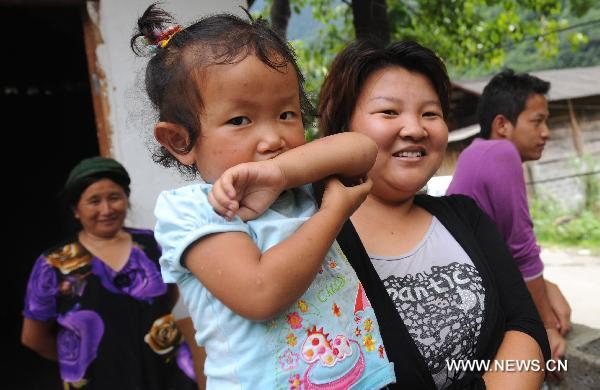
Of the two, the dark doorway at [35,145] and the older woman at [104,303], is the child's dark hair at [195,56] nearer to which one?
the older woman at [104,303]

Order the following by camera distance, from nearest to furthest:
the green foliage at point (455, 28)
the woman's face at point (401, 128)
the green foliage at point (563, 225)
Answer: the woman's face at point (401, 128) < the green foliage at point (455, 28) < the green foliage at point (563, 225)

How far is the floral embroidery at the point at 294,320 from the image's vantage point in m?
1.01

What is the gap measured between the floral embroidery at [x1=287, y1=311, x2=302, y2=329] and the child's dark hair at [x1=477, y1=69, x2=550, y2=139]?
2427mm

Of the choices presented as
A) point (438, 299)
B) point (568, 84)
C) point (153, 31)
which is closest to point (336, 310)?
point (438, 299)

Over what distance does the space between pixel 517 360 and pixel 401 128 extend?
722 mm

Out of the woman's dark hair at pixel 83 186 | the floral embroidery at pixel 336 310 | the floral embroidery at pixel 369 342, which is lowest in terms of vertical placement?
the floral embroidery at pixel 369 342

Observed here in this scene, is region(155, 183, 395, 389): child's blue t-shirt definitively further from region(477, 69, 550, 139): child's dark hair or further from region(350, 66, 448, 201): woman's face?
region(477, 69, 550, 139): child's dark hair

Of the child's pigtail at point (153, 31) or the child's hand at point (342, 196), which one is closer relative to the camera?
the child's hand at point (342, 196)

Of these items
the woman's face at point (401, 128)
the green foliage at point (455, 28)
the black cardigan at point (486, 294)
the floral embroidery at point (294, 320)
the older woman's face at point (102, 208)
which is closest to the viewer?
the floral embroidery at point (294, 320)

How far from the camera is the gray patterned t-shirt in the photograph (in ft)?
4.36

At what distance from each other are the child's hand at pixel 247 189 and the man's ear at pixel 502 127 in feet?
7.84

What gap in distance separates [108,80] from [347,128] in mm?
2028

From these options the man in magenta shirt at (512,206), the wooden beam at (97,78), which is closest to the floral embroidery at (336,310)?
the man in magenta shirt at (512,206)

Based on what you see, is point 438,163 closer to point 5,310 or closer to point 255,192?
point 255,192
